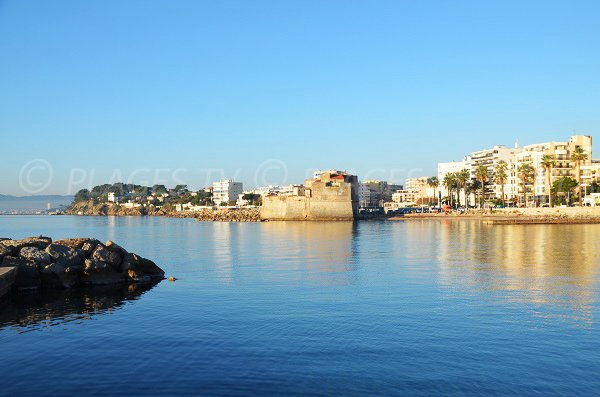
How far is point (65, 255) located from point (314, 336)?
13.5 meters

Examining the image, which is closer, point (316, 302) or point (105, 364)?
point (105, 364)

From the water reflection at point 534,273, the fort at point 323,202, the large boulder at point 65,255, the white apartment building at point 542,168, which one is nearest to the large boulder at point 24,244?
the large boulder at point 65,255

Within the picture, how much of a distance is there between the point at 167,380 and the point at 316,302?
8361 mm

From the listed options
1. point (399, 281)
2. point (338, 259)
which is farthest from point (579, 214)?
point (399, 281)

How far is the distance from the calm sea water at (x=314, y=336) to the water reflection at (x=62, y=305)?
2.8 inches

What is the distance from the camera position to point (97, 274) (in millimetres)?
22469

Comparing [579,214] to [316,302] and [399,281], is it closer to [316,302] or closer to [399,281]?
[399,281]

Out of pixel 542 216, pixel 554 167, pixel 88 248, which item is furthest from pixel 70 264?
pixel 554 167

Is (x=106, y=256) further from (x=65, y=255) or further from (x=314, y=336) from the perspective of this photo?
(x=314, y=336)

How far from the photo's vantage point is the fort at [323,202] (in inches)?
4291

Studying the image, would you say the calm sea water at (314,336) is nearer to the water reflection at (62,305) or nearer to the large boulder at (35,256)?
the water reflection at (62,305)

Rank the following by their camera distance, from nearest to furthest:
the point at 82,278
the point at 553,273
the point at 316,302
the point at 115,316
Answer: the point at 115,316 < the point at 316,302 < the point at 82,278 < the point at 553,273

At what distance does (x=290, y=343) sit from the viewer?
494 inches

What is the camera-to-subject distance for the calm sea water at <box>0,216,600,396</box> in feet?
32.4
